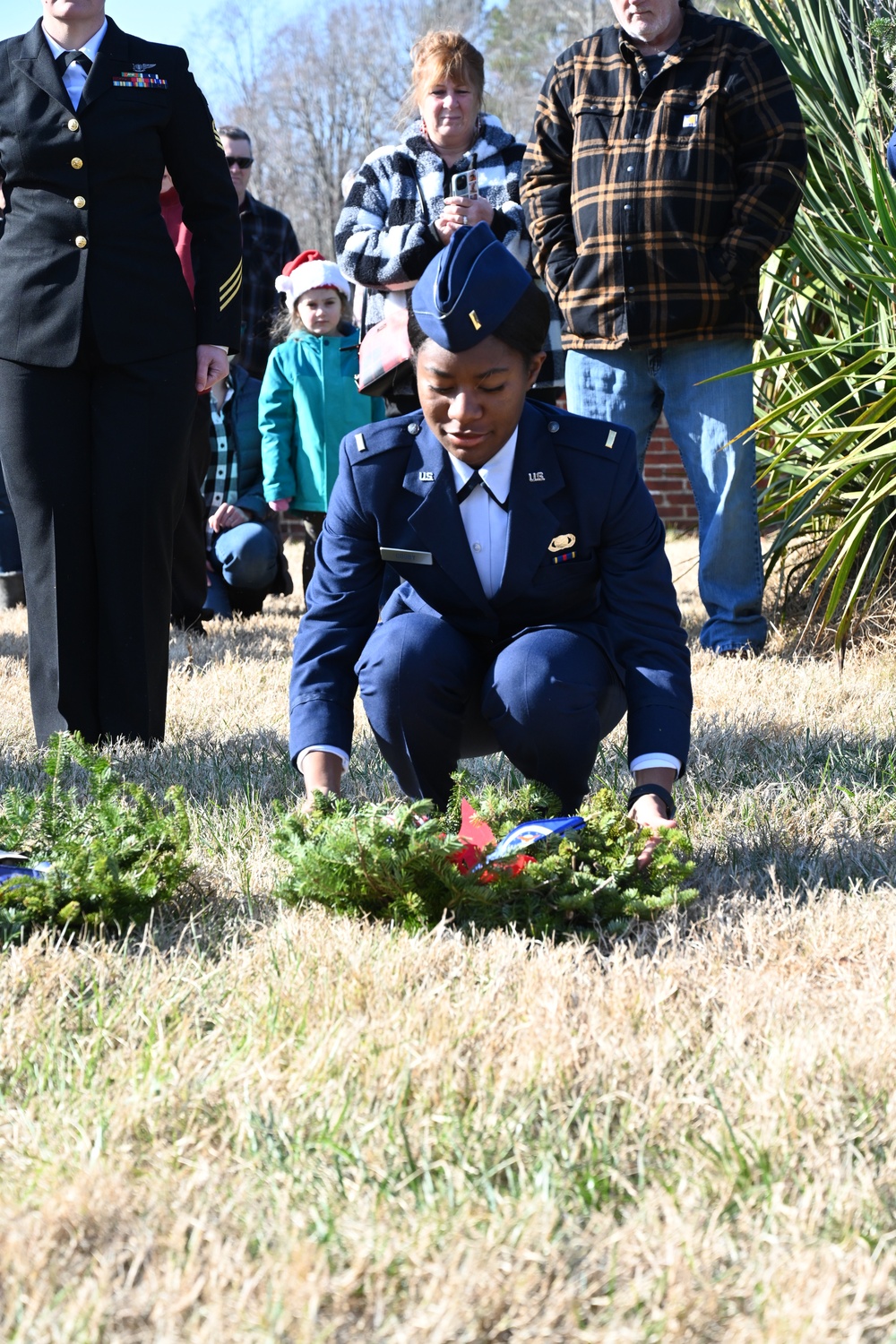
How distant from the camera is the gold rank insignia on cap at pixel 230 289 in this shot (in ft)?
12.7

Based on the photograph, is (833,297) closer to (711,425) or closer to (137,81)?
(711,425)

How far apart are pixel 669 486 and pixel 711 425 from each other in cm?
490


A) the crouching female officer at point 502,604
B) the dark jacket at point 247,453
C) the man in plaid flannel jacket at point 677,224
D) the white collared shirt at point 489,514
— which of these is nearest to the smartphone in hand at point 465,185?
the man in plaid flannel jacket at point 677,224

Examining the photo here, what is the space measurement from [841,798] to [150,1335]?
2064 millimetres

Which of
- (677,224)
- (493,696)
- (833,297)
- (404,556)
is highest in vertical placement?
(677,224)

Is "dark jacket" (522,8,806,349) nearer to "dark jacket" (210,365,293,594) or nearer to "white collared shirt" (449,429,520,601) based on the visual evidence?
"white collared shirt" (449,429,520,601)

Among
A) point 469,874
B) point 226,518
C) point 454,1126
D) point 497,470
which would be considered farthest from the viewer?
point 226,518

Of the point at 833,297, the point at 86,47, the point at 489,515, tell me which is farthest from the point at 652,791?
the point at 833,297

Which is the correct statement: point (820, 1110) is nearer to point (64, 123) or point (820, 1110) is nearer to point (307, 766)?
point (307, 766)

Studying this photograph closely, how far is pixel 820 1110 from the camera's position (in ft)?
5.57

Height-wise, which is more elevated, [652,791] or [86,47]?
[86,47]

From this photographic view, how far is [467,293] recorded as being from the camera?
7.93 ft

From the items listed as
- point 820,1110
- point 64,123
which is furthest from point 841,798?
point 64,123

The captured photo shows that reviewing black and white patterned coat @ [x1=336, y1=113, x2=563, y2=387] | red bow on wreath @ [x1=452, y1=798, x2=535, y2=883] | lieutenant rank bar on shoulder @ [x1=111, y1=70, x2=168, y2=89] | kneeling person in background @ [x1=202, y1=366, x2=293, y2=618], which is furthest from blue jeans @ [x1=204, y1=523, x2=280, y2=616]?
red bow on wreath @ [x1=452, y1=798, x2=535, y2=883]
